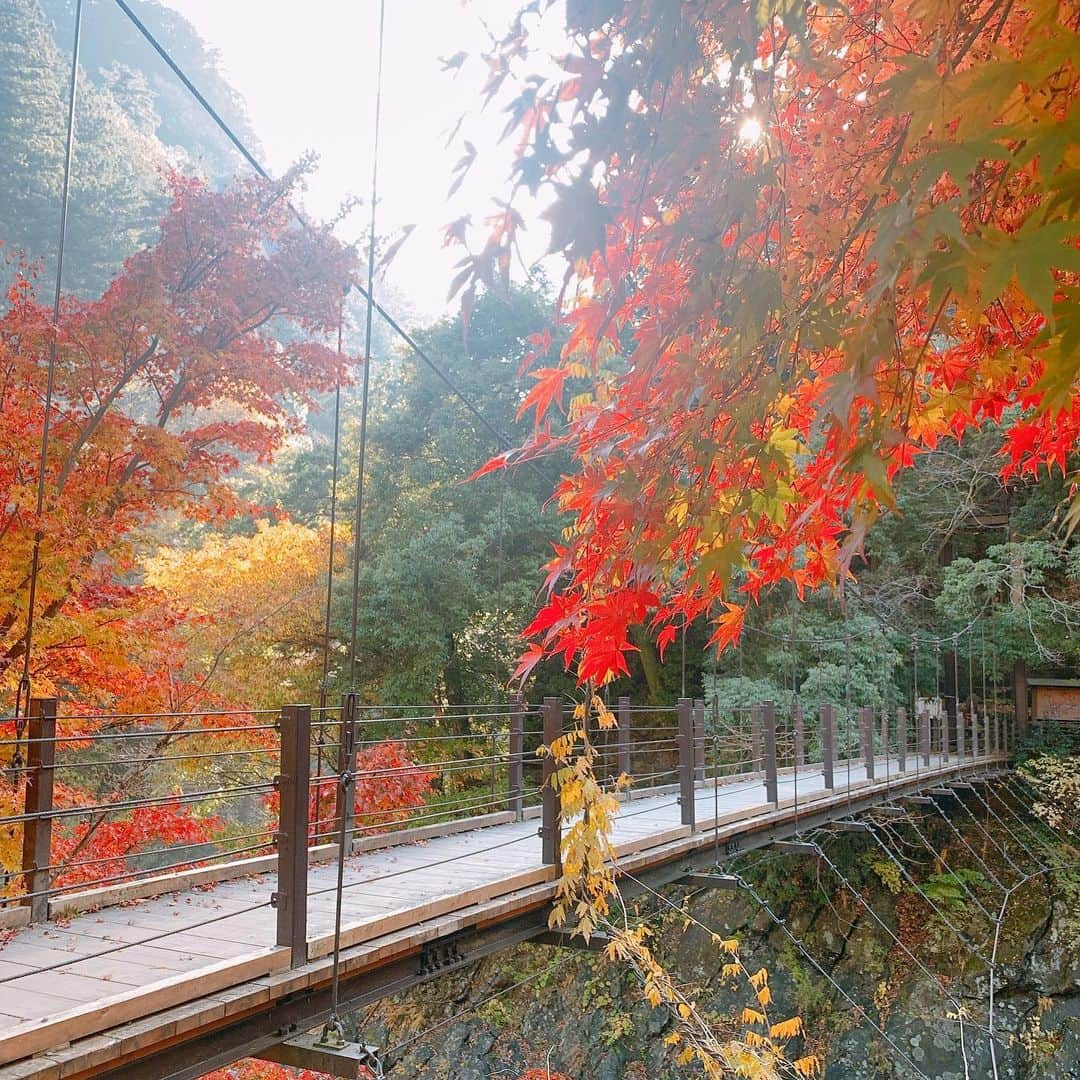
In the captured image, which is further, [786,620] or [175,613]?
[786,620]

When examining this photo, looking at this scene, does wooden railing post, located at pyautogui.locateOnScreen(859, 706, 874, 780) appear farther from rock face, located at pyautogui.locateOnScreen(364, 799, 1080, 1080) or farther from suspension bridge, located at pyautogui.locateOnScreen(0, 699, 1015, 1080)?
suspension bridge, located at pyautogui.locateOnScreen(0, 699, 1015, 1080)

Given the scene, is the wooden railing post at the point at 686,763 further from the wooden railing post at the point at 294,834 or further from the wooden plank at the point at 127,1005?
the wooden plank at the point at 127,1005

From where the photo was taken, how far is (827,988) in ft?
31.2

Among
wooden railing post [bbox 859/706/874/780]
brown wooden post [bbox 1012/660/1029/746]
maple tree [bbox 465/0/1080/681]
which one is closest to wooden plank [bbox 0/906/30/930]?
maple tree [bbox 465/0/1080/681]

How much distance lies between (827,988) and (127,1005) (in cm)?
897

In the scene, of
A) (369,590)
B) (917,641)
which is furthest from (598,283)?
(917,641)

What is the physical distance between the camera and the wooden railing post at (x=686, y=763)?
505 cm

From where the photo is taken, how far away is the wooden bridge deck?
202cm

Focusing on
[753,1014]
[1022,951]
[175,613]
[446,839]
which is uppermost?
[175,613]

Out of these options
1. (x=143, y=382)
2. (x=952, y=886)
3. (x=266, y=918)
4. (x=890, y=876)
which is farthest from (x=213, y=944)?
(x=952, y=886)

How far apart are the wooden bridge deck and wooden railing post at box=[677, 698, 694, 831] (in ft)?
0.88

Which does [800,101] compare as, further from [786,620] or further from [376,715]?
[786,620]

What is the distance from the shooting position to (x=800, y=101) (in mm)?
1553

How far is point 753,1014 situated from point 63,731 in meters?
→ 4.68
